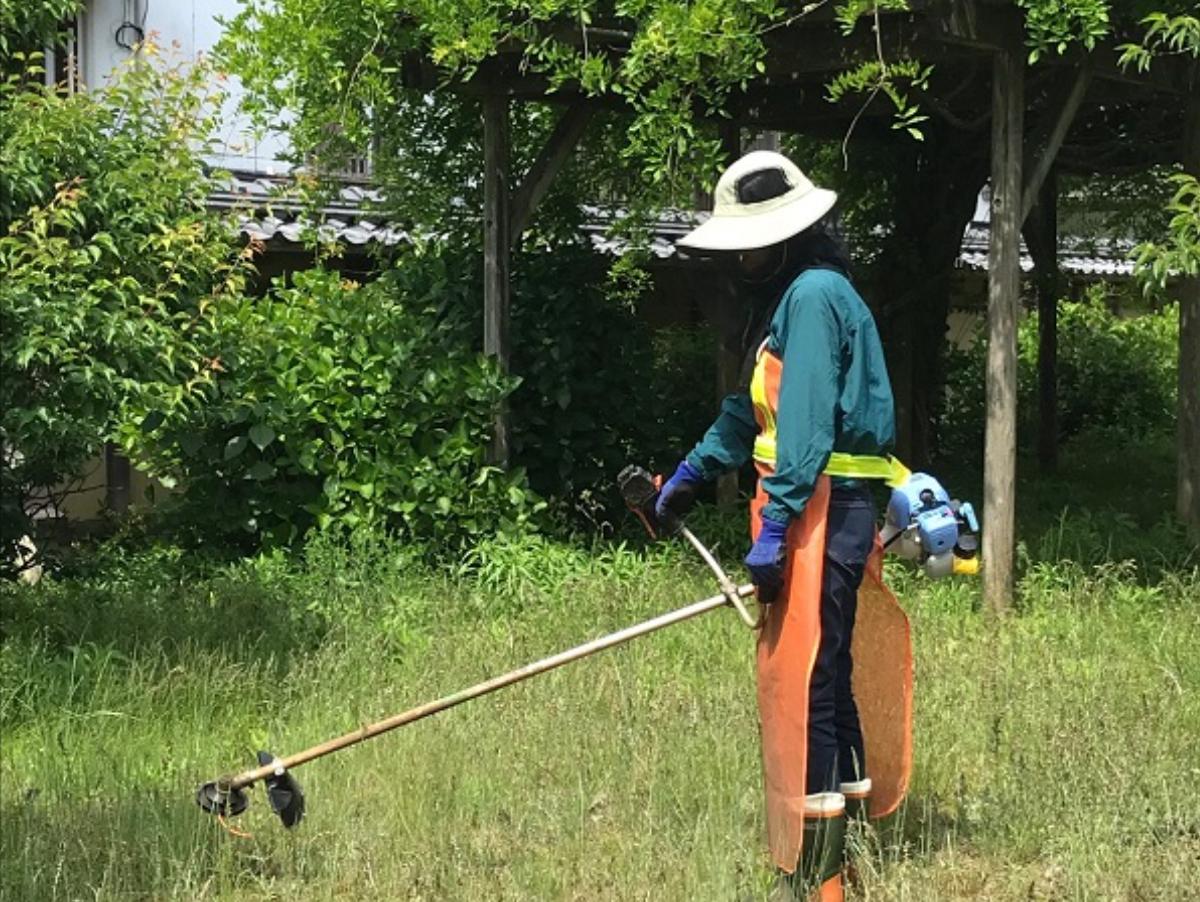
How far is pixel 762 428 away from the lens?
11.9ft

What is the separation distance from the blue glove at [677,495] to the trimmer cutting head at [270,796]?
4.10 ft

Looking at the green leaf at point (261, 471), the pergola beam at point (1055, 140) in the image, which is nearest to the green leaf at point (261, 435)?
the green leaf at point (261, 471)

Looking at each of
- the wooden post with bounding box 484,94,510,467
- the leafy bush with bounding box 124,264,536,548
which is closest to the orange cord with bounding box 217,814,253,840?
the leafy bush with bounding box 124,264,536,548

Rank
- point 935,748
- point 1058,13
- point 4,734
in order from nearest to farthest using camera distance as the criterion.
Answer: point 935,748 < point 4,734 < point 1058,13

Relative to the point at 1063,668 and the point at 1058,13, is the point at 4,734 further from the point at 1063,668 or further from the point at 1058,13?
the point at 1058,13

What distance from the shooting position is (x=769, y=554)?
10.8 feet

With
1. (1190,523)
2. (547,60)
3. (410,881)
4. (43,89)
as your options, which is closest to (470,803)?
(410,881)

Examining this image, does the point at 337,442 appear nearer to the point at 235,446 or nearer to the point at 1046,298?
the point at 235,446

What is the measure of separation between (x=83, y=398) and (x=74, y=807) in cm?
140

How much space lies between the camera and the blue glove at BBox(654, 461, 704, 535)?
12.9 feet

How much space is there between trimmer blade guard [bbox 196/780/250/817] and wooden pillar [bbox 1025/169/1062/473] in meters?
8.82

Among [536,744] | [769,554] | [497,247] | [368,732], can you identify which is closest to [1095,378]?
[497,247]

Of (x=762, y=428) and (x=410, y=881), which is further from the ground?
(x=762, y=428)

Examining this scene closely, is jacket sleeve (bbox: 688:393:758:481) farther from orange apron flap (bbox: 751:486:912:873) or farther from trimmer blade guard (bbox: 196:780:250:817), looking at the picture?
trimmer blade guard (bbox: 196:780:250:817)
